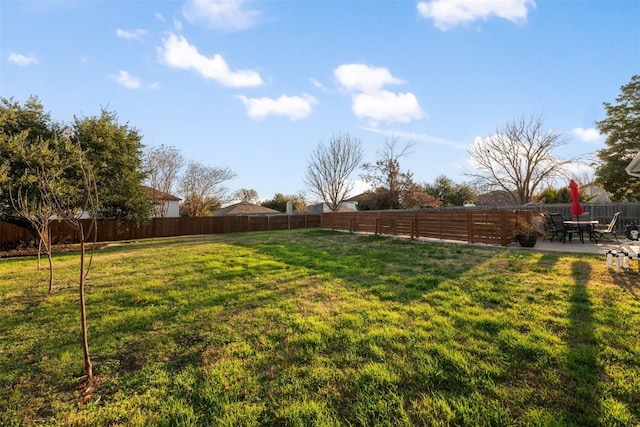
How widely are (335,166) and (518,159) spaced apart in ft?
51.7

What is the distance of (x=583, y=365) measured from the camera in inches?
94.5

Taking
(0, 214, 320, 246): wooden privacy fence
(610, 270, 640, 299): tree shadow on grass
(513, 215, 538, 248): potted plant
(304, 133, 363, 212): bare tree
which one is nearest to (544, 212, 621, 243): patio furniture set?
(513, 215, 538, 248): potted plant

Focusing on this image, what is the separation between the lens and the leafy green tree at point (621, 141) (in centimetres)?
1698

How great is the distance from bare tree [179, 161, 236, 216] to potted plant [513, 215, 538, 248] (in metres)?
27.6

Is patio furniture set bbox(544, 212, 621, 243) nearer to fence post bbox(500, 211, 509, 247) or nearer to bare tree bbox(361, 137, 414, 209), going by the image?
fence post bbox(500, 211, 509, 247)

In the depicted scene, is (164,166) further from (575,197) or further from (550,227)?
(575,197)

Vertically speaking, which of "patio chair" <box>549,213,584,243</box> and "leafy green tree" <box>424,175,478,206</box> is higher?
"leafy green tree" <box>424,175,478,206</box>

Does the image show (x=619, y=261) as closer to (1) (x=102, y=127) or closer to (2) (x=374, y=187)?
(1) (x=102, y=127)

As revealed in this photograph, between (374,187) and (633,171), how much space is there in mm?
21699

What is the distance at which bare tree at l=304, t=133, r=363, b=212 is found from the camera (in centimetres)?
2967

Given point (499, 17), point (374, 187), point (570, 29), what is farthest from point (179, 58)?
point (374, 187)

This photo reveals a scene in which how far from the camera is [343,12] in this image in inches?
325

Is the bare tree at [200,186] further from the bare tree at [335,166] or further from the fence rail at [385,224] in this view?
the bare tree at [335,166]

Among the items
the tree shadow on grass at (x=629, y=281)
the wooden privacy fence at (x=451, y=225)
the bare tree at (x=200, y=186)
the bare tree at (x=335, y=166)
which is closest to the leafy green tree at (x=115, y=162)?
the wooden privacy fence at (x=451, y=225)
